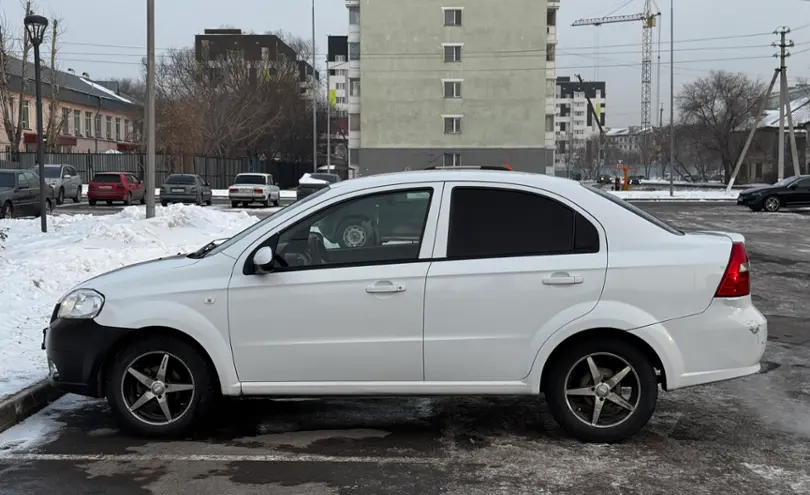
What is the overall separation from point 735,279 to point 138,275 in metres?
3.90

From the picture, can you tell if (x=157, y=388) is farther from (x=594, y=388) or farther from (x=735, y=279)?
(x=735, y=279)

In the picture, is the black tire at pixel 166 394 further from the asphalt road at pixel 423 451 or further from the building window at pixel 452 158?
the building window at pixel 452 158

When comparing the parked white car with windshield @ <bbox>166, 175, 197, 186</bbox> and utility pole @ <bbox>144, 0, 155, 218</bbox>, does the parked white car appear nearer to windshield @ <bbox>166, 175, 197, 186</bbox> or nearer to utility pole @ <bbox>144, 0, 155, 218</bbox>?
utility pole @ <bbox>144, 0, 155, 218</bbox>

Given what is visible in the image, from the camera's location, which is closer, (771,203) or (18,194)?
(18,194)

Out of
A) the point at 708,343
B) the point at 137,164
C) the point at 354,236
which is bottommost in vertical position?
the point at 708,343

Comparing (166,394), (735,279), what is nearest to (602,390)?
(735,279)

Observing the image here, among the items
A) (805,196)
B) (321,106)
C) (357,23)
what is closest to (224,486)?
(805,196)

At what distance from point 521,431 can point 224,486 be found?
6.89ft

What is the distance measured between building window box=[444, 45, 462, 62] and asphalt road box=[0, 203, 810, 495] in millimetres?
58420

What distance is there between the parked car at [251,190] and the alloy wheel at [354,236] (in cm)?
3337

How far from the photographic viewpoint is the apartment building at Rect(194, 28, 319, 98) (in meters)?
80.6

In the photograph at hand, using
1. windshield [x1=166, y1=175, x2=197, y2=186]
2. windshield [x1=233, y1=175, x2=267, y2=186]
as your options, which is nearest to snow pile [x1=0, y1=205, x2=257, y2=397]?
windshield [x1=166, y1=175, x2=197, y2=186]

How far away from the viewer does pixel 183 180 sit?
37875 millimetres

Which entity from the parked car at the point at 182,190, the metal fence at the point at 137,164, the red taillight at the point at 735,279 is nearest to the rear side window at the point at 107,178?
the parked car at the point at 182,190
